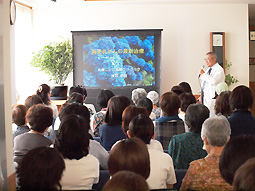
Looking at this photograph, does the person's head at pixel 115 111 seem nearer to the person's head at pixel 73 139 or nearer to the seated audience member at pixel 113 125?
the seated audience member at pixel 113 125

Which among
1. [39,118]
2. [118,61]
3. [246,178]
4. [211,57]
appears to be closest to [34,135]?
[39,118]

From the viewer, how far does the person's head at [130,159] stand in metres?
1.95

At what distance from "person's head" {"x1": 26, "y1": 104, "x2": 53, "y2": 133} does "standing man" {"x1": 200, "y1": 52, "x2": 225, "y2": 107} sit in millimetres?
4063

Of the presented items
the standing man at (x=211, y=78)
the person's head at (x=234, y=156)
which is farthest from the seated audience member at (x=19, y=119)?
the standing man at (x=211, y=78)

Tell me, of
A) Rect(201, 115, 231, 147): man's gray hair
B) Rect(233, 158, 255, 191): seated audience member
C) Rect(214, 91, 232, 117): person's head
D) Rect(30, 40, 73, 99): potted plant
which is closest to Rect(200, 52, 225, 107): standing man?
Rect(214, 91, 232, 117): person's head

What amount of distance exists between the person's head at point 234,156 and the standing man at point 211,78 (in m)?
5.14

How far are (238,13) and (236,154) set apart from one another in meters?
7.68

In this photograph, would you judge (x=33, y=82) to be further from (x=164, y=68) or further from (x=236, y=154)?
(x=236, y=154)

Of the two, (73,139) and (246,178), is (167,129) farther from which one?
(246,178)

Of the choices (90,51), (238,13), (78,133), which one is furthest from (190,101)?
(238,13)

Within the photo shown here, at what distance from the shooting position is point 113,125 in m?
3.92

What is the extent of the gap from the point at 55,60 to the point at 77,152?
6048mm

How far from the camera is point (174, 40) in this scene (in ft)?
29.7

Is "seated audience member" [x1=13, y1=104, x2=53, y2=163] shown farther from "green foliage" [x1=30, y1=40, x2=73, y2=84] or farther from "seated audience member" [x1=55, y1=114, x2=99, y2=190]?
"green foliage" [x1=30, y1=40, x2=73, y2=84]
